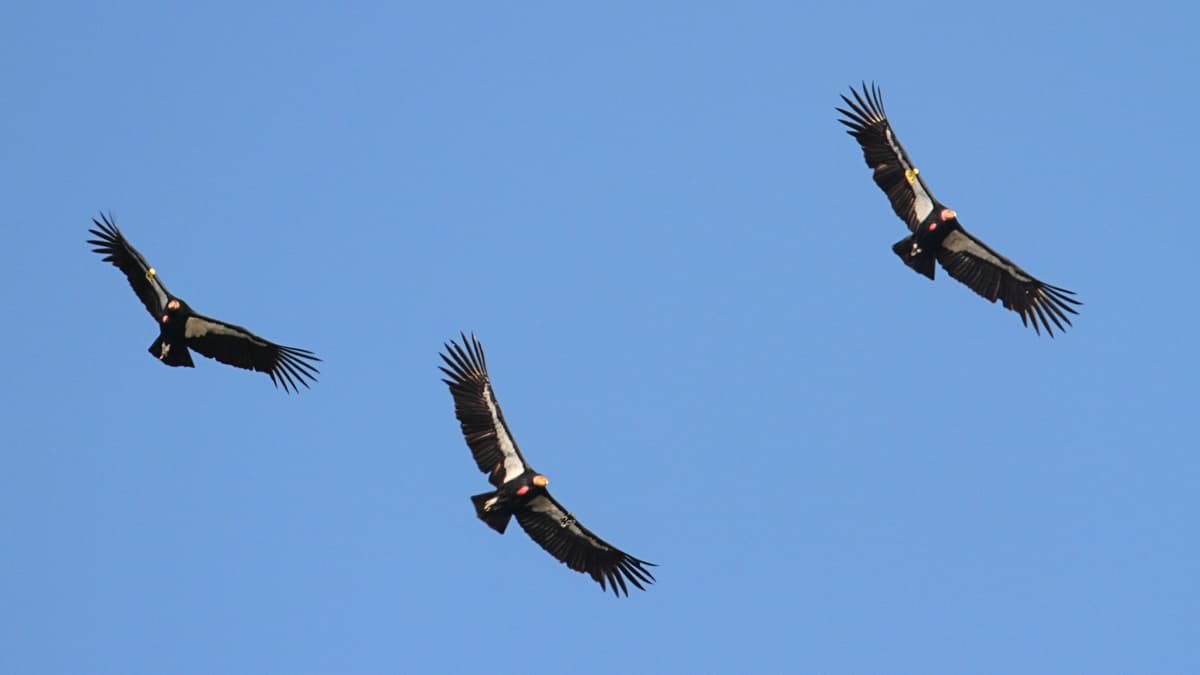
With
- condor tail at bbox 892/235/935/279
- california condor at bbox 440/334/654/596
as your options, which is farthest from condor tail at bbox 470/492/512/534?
condor tail at bbox 892/235/935/279

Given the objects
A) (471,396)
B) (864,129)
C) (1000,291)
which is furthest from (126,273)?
(1000,291)

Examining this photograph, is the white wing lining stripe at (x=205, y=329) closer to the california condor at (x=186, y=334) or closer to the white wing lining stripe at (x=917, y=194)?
the california condor at (x=186, y=334)

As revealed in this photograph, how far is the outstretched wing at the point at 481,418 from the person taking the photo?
33375 mm

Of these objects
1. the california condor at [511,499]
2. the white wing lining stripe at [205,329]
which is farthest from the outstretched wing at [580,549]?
the white wing lining stripe at [205,329]

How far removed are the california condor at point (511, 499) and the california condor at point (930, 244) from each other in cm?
932

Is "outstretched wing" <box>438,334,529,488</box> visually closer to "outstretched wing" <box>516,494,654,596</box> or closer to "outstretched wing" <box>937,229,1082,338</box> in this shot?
"outstretched wing" <box>516,494,654,596</box>

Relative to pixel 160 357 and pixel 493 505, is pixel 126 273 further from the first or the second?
pixel 493 505

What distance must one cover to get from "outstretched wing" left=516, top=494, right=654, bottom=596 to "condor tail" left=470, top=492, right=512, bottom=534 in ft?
2.29

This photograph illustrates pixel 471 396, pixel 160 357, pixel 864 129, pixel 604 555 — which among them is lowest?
pixel 604 555

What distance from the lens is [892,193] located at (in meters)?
37.6

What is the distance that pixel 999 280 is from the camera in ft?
123

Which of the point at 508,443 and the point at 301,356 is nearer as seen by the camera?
the point at 508,443

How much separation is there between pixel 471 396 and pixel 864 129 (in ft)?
34.5

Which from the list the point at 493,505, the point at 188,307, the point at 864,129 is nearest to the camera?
the point at 493,505
